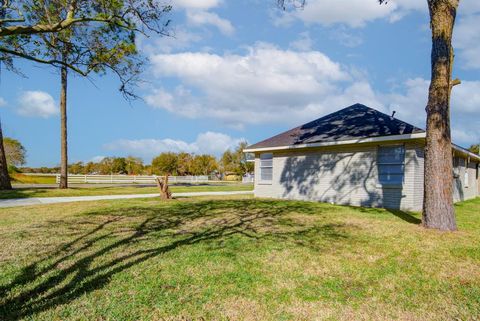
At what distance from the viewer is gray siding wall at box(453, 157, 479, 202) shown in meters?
16.0

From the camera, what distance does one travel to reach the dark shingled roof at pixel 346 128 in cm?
1246

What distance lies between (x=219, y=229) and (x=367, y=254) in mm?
3286

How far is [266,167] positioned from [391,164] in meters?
6.60

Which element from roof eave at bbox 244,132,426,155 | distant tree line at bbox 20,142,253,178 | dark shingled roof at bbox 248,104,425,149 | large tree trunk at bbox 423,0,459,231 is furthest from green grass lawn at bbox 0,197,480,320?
distant tree line at bbox 20,142,253,178

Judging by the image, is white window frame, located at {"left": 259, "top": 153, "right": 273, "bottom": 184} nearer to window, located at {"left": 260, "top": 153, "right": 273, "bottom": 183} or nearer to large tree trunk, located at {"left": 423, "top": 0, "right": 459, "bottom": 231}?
window, located at {"left": 260, "top": 153, "right": 273, "bottom": 183}

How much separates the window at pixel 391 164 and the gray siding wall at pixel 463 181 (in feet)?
18.9

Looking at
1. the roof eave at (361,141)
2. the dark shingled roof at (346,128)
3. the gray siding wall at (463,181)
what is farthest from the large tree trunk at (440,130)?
the gray siding wall at (463,181)

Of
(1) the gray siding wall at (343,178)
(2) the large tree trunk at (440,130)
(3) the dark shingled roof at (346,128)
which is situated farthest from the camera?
(3) the dark shingled roof at (346,128)

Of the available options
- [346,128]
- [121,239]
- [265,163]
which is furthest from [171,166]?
[121,239]

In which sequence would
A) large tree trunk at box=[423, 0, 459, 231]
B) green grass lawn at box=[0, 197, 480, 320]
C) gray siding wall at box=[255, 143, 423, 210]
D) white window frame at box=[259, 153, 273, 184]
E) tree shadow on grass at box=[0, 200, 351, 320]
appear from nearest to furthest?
1. green grass lawn at box=[0, 197, 480, 320]
2. tree shadow on grass at box=[0, 200, 351, 320]
3. large tree trunk at box=[423, 0, 459, 231]
4. gray siding wall at box=[255, 143, 423, 210]
5. white window frame at box=[259, 153, 273, 184]

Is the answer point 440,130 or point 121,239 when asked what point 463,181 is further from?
point 121,239

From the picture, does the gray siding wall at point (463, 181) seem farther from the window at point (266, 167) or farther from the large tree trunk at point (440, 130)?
the large tree trunk at point (440, 130)

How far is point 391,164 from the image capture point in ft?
40.0

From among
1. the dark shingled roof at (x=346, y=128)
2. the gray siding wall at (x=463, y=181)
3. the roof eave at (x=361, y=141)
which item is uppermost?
the dark shingled roof at (x=346, y=128)
